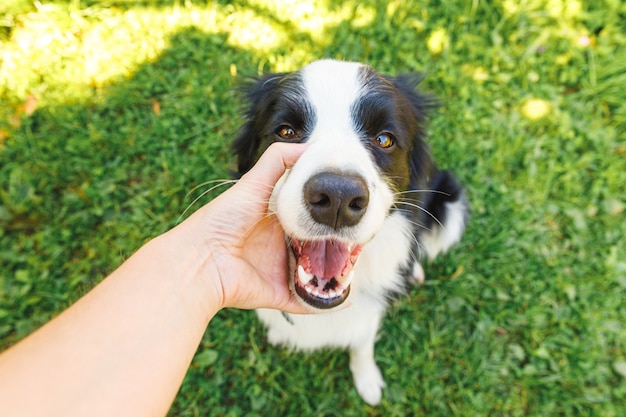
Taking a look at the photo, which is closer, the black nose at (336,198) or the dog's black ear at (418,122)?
the black nose at (336,198)

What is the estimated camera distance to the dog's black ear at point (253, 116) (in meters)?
2.24

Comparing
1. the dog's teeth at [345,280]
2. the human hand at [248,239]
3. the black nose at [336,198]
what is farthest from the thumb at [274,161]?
the dog's teeth at [345,280]

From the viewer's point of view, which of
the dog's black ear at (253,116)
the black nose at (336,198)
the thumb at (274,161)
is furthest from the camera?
the dog's black ear at (253,116)

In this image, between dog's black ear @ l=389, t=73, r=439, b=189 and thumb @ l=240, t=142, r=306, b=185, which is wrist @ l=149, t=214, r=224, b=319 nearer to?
thumb @ l=240, t=142, r=306, b=185

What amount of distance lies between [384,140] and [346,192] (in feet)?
2.05

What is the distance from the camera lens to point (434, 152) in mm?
3529

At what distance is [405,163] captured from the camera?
2.21m

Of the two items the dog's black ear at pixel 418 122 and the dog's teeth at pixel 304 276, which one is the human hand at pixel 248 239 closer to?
the dog's teeth at pixel 304 276

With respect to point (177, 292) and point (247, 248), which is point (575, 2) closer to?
point (247, 248)

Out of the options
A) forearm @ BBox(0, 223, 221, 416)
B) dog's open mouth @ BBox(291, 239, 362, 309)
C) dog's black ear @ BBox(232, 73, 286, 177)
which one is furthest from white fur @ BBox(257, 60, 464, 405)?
forearm @ BBox(0, 223, 221, 416)

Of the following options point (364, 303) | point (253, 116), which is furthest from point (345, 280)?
point (253, 116)

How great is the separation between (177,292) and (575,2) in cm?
436

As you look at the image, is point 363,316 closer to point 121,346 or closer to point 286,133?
point 286,133

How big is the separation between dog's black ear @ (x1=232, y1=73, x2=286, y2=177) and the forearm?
75cm
